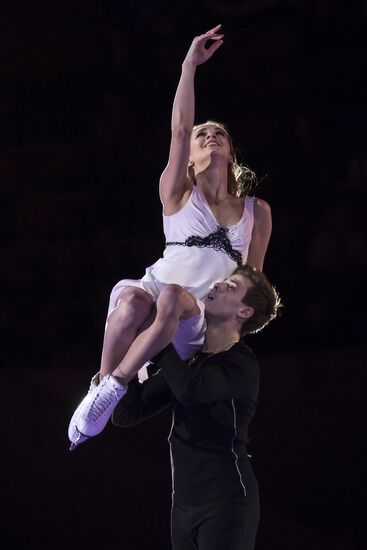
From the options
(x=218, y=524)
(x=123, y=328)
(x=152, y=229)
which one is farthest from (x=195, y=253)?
(x=152, y=229)

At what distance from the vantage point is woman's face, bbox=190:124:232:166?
3.50 metres

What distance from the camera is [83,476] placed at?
458 centimetres

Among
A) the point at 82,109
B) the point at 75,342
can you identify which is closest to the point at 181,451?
the point at 75,342

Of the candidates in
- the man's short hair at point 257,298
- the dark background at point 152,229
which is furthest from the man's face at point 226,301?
the dark background at point 152,229

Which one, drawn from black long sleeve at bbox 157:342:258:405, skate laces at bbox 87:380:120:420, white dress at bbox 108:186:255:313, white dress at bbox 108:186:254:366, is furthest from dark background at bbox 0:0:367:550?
black long sleeve at bbox 157:342:258:405

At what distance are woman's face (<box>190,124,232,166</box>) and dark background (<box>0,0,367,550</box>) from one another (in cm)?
162

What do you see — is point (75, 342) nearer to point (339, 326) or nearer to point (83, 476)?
point (83, 476)

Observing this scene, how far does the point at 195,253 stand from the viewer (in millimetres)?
3365

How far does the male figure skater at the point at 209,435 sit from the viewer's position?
112 inches

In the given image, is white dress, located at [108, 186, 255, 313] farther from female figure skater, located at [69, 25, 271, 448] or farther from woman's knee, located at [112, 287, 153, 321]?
woman's knee, located at [112, 287, 153, 321]

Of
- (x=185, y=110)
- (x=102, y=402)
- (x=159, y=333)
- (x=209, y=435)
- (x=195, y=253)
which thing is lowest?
(x=209, y=435)

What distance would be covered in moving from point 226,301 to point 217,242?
1.09ft

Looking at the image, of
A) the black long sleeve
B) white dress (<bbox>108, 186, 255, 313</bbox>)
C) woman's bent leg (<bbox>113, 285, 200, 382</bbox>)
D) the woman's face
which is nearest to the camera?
the black long sleeve

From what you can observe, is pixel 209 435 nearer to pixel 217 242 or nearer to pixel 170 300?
pixel 170 300
